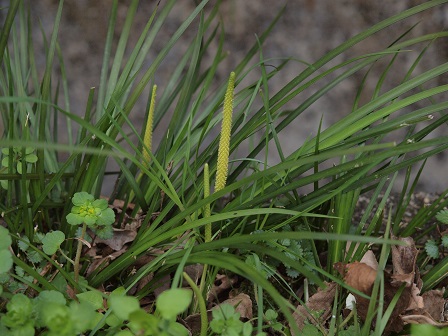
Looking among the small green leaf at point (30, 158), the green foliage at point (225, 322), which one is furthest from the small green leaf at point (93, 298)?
the small green leaf at point (30, 158)

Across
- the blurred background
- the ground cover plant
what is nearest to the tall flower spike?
the ground cover plant

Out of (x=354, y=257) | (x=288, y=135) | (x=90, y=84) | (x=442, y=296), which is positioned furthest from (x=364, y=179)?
(x=90, y=84)

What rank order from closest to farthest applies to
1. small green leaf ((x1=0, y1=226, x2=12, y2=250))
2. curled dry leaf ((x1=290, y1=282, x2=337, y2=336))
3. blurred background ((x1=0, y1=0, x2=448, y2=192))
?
small green leaf ((x1=0, y1=226, x2=12, y2=250)) → curled dry leaf ((x1=290, y1=282, x2=337, y2=336)) → blurred background ((x1=0, y1=0, x2=448, y2=192))

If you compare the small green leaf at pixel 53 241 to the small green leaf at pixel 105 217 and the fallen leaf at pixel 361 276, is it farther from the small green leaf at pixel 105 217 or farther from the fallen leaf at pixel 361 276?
the fallen leaf at pixel 361 276

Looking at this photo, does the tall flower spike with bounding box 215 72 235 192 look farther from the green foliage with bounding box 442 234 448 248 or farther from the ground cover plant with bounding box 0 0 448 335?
the green foliage with bounding box 442 234 448 248

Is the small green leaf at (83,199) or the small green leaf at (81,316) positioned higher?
the small green leaf at (81,316)

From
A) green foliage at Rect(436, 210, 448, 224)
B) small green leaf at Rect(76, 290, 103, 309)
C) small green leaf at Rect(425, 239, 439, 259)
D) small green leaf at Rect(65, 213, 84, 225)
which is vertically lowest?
small green leaf at Rect(76, 290, 103, 309)
